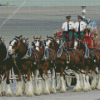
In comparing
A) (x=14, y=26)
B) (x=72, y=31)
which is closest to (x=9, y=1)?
(x=14, y=26)

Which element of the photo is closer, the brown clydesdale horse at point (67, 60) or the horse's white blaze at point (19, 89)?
the horse's white blaze at point (19, 89)

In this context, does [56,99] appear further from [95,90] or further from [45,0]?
[45,0]

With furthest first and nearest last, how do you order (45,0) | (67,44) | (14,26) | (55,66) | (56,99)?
(45,0)
(14,26)
(67,44)
(55,66)
(56,99)

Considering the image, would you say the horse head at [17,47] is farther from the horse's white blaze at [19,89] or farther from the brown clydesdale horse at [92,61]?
the brown clydesdale horse at [92,61]

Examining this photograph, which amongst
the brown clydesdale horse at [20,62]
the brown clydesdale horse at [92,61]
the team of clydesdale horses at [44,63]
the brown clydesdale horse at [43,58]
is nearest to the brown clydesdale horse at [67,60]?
the team of clydesdale horses at [44,63]

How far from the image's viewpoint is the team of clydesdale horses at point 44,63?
777 inches

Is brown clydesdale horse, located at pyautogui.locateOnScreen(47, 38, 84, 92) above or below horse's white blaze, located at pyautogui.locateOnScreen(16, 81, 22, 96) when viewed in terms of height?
above

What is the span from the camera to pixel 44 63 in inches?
808

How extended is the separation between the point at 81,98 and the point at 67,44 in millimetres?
4068

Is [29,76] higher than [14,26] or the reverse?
the reverse

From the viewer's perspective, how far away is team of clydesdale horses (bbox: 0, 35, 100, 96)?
19.7 meters

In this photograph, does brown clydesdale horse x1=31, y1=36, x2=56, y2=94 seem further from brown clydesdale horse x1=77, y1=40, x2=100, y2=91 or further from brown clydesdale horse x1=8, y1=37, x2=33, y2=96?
brown clydesdale horse x1=77, y1=40, x2=100, y2=91

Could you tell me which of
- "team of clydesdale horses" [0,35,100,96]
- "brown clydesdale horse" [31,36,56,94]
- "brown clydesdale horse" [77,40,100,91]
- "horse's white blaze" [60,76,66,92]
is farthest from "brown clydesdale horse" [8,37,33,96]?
"brown clydesdale horse" [77,40,100,91]

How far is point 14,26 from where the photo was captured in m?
54.8
